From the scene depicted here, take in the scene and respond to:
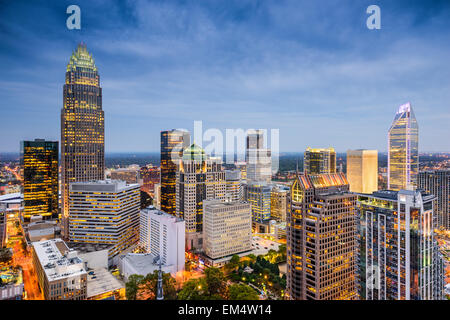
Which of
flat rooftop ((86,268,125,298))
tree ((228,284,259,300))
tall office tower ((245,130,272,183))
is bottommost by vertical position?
flat rooftop ((86,268,125,298))

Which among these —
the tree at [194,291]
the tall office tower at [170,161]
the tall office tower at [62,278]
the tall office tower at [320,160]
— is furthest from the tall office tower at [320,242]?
the tall office tower at [320,160]

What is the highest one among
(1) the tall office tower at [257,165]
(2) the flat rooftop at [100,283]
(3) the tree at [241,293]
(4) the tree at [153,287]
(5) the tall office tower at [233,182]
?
(1) the tall office tower at [257,165]

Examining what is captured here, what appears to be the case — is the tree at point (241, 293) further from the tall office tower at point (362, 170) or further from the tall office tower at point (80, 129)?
the tall office tower at point (80, 129)

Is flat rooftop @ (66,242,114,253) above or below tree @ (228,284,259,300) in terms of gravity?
below

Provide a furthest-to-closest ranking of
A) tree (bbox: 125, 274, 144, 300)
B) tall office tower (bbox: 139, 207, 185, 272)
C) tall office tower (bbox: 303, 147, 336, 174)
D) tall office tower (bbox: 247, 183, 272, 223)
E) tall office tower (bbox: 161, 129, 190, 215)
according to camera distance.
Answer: tall office tower (bbox: 303, 147, 336, 174)
tall office tower (bbox: 247, 183, 272, 223)
tall office tower (bbox: 161, 129, 190, 215)
tall office tower (bbox: 139, 207, 185, 272)
tree (bbox: 125, 274, 144, 300)

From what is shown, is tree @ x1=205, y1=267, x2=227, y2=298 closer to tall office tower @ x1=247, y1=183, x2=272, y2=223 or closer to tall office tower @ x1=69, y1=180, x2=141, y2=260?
tall office tower @ x1=69, y1=180, x2=141, y2=260

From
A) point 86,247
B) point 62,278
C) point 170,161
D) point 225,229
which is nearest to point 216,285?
point 62,278

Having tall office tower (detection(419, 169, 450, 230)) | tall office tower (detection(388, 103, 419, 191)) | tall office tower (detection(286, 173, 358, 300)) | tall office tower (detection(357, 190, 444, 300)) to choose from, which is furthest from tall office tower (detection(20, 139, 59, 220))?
tall office tower (detection(419, 169, 450, 230))

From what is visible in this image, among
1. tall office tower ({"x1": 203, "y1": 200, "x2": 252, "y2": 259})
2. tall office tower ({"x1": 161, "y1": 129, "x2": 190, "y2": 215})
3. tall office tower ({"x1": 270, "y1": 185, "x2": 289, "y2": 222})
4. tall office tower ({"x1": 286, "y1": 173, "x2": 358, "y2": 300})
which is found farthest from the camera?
tall office tower ({"x1": 270, "y1": 185, "x2": 289, "y2": 222})
